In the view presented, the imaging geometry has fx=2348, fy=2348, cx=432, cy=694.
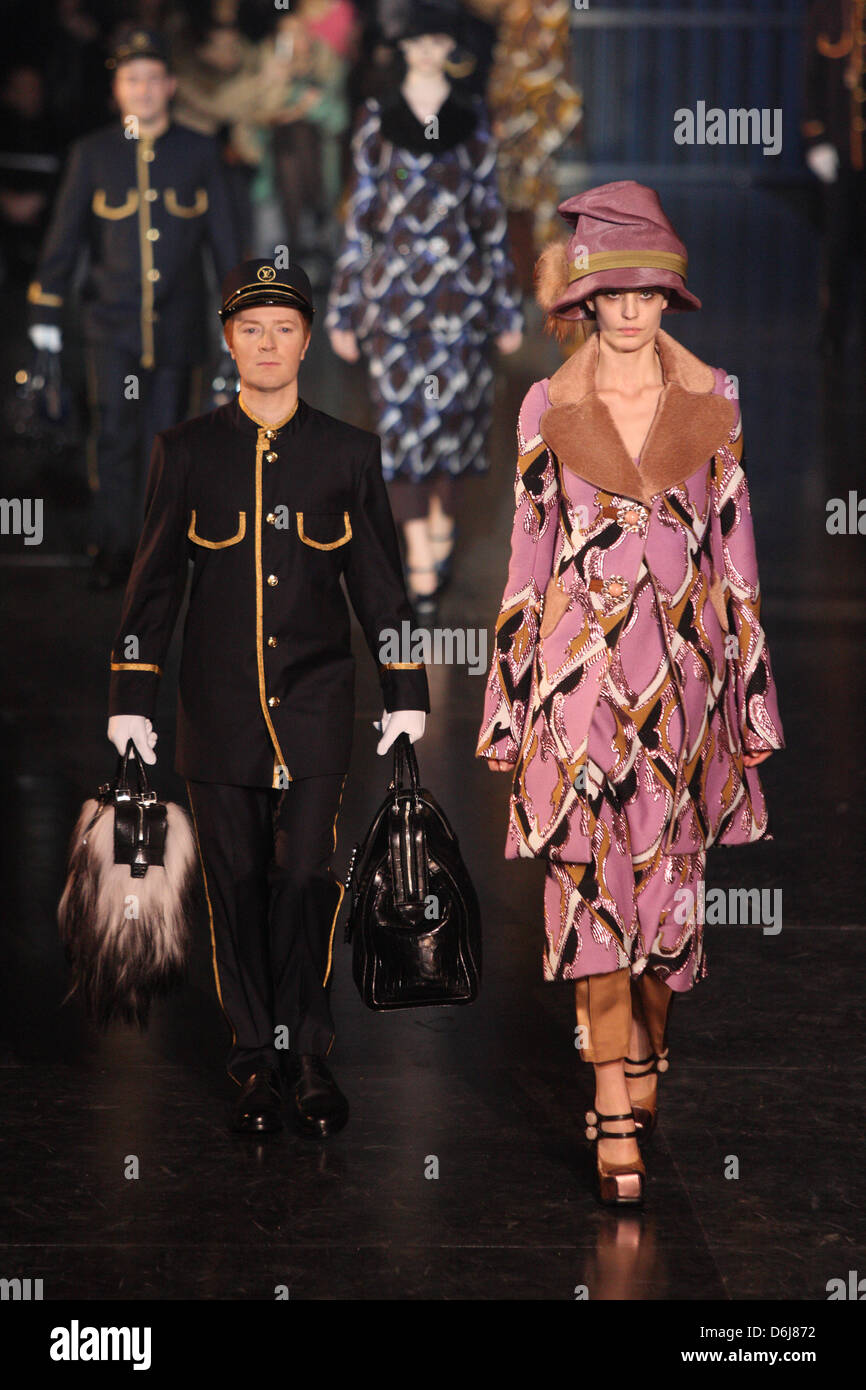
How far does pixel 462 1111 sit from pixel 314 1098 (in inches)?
12.9

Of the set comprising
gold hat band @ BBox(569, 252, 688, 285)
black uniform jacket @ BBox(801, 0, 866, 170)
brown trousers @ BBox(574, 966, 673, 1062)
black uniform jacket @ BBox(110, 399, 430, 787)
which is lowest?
brown trousers @ BBox(574, 966, 673, 1062)

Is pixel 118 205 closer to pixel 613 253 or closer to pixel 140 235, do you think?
pixel 140 235

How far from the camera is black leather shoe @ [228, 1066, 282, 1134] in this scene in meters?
4.64

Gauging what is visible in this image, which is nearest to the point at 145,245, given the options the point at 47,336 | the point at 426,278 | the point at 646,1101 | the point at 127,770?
the point at 47,336

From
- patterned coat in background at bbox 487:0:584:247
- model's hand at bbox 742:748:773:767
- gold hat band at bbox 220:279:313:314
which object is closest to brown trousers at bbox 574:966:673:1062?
model's hand at bbox 742:748:773:767

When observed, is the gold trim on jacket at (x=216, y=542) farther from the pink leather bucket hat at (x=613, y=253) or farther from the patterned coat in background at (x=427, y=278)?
the patterned coat in background at (x=427, y=278)

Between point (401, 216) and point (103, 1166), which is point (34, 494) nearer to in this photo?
point (401, 216)

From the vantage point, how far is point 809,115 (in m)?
14.7

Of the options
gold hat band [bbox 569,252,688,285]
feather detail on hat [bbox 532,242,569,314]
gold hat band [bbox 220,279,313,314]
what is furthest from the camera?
gold hat band [bbox 220,279,313,314]

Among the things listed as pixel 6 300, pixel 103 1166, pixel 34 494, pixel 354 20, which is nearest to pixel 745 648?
pixel 103 1166

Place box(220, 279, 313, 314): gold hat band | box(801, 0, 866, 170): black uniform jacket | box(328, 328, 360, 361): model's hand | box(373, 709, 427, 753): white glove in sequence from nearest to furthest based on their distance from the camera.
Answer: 1. box(220, 279, 313, 314): gold hat band
2. box(373, 709, 427, 753): white glove
3. box(328, 328, 360, 361): model's hand
4. box(801, 0, 866, 170): black uniform jacket

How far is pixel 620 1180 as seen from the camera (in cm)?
433

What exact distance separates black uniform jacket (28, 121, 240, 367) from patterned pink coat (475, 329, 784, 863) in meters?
5.23

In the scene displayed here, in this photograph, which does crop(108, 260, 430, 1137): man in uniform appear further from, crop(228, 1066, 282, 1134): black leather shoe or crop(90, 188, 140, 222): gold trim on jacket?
crop(90, 188, 140, 222): gold trim on jacket
